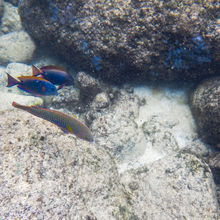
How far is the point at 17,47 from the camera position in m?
5.07

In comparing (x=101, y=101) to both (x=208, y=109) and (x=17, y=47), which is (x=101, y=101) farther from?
(x=17, y=47)

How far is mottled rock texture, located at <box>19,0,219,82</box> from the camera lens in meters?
3.06

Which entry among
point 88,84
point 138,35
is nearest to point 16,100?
point 88,84

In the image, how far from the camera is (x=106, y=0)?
3389mm

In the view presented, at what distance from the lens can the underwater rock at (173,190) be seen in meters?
2.23

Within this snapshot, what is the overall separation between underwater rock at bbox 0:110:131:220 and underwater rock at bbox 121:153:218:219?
31 centimetres

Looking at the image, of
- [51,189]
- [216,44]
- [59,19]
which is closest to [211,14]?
[216,44]

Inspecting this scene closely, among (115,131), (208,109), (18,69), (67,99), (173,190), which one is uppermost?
(208,109)

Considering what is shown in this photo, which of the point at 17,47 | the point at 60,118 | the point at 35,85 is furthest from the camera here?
the point at 17,47

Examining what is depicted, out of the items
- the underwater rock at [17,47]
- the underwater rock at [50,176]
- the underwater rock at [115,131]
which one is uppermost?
the underwater rock at [50,176]

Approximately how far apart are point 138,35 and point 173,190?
2708 millimetres

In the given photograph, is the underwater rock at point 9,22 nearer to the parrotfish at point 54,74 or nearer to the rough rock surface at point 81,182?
the parrotfish at point 54,74

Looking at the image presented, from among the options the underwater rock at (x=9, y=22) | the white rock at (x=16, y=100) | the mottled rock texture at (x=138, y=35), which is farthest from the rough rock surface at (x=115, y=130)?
the underwater rock at (x=9, y=22)

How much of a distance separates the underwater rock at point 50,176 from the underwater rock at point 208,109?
80.4 inches
